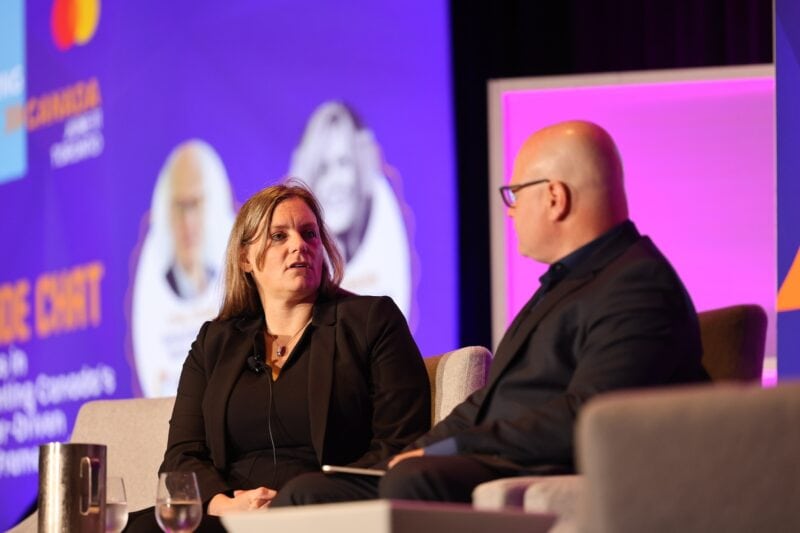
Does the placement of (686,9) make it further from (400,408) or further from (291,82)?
(400,408)

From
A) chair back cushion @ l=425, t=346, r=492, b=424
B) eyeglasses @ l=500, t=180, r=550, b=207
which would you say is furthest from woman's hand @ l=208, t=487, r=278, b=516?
eyeglasses @ l=500, t=180, r=550, b=207

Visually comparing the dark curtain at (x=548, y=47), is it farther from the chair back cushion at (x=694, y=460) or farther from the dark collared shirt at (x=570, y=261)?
the chair back cushion at (x=694, y=460)

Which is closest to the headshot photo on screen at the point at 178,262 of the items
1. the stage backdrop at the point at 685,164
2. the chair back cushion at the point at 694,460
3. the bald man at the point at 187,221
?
the bald man at the point at 187,221

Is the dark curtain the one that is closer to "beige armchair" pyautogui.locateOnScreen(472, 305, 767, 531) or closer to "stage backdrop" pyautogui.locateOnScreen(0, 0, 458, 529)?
"stage backdrop" pyautogui.locateOnScreen(0, 0, 458, 529)

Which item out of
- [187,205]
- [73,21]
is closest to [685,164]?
[187,205]

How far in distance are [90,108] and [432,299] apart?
7.83 ft

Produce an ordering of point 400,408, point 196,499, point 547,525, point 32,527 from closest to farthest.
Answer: point 547,525 < point 196,499 < point 400,408 < point 32,527

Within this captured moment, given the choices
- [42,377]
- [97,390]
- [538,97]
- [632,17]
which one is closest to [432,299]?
[538,97]

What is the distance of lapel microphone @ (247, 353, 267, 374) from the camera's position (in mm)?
3627

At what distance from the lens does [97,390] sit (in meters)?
6.62

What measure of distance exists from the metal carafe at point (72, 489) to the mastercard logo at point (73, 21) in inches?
166

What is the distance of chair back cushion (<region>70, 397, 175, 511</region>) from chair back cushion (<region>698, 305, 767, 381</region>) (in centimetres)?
194

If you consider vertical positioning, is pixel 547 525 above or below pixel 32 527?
above

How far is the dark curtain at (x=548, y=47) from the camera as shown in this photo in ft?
18.2
